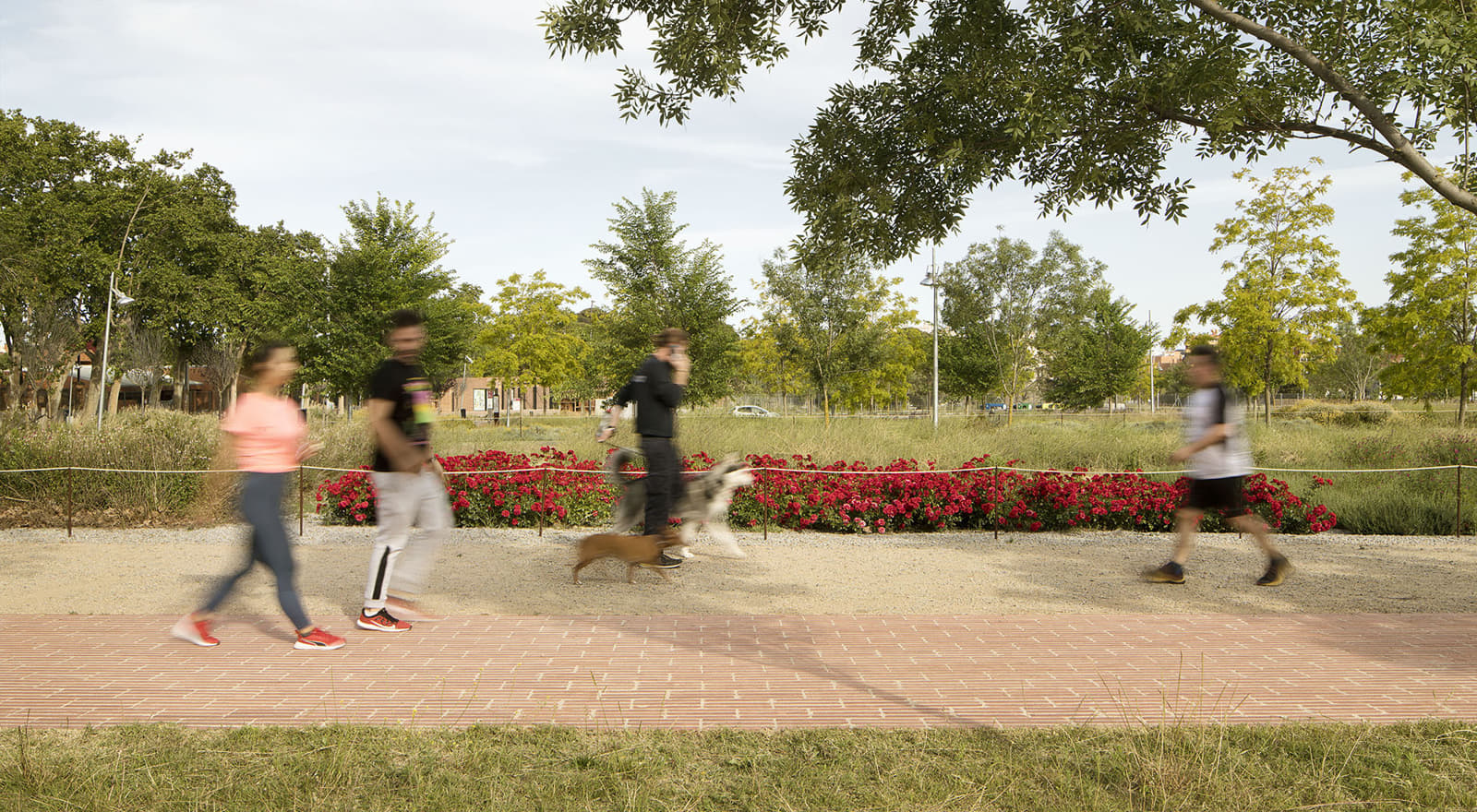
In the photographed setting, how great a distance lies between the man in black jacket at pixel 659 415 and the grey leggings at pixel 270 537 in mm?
2182

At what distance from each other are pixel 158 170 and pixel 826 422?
3877 centimetres

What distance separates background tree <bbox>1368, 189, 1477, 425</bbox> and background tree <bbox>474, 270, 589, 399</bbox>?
94.2 feet

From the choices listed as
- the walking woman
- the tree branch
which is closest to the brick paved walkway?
the walking woman

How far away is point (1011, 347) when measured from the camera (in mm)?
A: 43469

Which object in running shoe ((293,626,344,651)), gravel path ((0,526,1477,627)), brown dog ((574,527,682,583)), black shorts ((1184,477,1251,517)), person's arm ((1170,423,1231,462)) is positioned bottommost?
gravel path ((0,526,1477,627))

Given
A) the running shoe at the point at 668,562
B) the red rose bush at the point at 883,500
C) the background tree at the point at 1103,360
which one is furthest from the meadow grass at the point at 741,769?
the background tree at the point at 1103,360

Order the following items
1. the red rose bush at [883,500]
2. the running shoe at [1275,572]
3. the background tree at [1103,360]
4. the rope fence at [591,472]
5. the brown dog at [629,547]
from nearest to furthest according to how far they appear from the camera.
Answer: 1. the brown dog at [629,547]
2. the running shoe at [1275,572]
3. the rope fence at [591,472]
4. the red rose bush at [883,500]
5. the background tree at [1103,360]

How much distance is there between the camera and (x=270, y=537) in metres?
5.12

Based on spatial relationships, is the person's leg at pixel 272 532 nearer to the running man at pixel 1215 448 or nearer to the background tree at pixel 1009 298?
the running man at pixel 1215 448

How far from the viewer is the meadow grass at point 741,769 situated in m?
3.16

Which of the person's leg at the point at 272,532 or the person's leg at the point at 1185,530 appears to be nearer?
the person's leg at the point at 272,532

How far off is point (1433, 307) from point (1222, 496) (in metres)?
25.9

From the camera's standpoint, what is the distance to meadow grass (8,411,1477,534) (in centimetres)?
1098

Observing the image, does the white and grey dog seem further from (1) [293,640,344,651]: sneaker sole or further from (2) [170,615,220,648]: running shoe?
(2) [170,615,220,648]: running shoe
